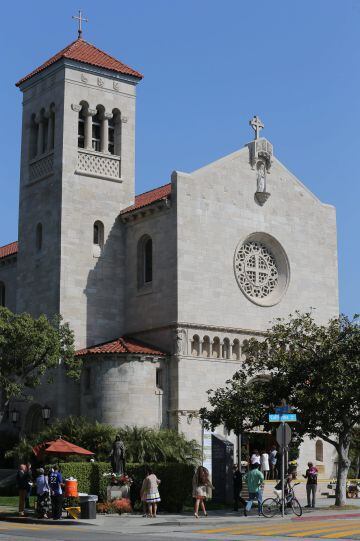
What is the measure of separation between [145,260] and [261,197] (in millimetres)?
7186

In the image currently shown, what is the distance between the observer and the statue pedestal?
33562mm

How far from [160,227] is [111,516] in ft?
61.0

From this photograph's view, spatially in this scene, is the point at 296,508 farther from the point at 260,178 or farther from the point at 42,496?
the point at 260,178

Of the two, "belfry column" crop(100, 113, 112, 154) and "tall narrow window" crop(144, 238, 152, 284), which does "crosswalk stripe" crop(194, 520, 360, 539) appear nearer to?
"tall narrow window" crop(144, 238, 152, 284)

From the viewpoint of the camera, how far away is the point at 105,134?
A: 50.3 metres

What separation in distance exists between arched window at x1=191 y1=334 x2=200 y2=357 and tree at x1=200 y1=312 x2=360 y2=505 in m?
8.73

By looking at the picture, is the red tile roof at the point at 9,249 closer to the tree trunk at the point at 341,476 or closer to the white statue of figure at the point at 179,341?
the white statue of figure at the point at 179,341

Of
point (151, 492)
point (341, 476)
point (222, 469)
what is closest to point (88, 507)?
point (151, 492)

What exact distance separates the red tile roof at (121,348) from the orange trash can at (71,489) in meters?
12.2

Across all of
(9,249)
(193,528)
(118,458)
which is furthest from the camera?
(9,249)

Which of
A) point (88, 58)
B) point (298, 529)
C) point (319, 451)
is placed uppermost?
point (88, 58)

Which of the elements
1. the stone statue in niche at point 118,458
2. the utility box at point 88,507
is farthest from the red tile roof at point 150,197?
the utility box at point 88,507

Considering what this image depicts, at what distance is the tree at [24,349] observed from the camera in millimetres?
41312

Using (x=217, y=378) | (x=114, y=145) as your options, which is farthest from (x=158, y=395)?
(x=114, y=145)
